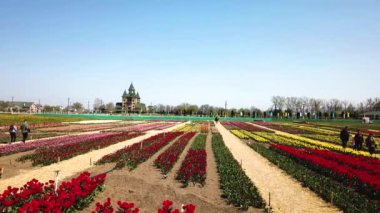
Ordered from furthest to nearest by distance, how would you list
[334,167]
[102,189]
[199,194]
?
[334,167] → [199,194] → [102,189]

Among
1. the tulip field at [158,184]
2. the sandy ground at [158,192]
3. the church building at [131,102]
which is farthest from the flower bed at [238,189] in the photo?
the church building at [131,102]

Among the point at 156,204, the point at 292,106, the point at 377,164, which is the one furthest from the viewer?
the point at 292,106

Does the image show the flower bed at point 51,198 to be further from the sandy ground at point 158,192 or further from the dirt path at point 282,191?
the dirt path at point 282,191

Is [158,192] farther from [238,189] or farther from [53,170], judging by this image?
[53,170]

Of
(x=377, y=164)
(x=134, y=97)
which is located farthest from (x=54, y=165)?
(x=134, y=97)

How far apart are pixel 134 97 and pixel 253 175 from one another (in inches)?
6895

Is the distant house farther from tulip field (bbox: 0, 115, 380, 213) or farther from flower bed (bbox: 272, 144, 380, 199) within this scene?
flower bed (bbox: 272, 144, 380, 199)

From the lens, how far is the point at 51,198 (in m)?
8.16

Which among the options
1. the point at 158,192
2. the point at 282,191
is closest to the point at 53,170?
the point at 158,192

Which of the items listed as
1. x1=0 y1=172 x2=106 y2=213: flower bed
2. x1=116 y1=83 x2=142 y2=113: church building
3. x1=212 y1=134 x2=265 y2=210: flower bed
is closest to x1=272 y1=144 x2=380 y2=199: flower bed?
x1=212 y1=134 x2=265 y2=210: flower bed

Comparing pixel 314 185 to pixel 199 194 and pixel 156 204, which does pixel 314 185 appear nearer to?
pixel 199 194

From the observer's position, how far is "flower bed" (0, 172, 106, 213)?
6.88 metres

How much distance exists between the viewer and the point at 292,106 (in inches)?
7037

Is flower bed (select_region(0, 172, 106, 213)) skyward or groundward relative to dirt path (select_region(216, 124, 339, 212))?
skyward
